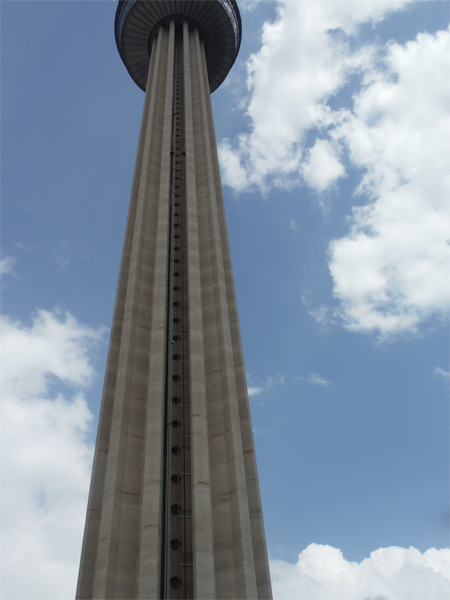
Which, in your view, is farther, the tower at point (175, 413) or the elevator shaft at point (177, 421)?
the elevator shaft at point (177, 421)

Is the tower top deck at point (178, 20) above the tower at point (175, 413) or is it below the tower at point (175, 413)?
above

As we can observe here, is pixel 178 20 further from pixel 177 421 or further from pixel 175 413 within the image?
pixel 177 421

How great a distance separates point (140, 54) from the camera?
1928 inches

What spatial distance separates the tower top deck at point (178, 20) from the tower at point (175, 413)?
16144 mm

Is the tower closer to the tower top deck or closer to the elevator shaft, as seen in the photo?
the elevator shaft

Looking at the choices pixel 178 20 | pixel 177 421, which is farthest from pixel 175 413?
pixel 178 20

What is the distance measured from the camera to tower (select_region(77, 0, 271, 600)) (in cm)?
1647

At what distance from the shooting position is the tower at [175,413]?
16.5 m

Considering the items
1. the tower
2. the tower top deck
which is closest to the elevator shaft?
the tower

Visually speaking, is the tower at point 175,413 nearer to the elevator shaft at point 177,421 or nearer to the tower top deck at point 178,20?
the elevator shaft at point 177,421

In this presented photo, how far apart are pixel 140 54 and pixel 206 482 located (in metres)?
43.4

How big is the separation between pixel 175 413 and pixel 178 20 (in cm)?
3895

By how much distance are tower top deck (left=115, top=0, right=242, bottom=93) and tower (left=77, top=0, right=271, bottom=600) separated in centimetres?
1614

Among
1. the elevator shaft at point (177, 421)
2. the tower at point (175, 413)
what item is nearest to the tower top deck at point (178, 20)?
the tower at point (175, 413)
